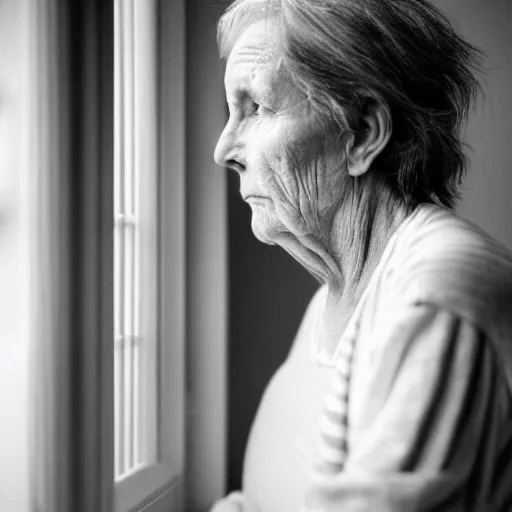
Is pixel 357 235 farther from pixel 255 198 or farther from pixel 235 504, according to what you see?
pixel 235 504

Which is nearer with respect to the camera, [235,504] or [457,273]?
[457,273]

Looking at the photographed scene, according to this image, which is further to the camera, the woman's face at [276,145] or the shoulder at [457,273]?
the woman's face at [276,145]

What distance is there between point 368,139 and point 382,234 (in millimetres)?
101

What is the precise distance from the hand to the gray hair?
1.99ft

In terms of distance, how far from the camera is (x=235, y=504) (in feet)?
3.57

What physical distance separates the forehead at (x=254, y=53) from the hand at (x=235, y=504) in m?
0.67

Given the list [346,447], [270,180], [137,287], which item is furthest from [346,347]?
[137,287]

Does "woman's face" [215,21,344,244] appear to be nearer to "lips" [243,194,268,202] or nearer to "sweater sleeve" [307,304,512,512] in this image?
"lips" [243,194,268,202]

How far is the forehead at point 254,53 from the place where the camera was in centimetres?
65

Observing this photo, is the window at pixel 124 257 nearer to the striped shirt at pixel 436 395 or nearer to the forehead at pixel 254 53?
the forehead at pixel 254 53

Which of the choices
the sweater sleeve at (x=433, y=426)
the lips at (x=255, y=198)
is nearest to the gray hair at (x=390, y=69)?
the lips at (x=255, y=198)

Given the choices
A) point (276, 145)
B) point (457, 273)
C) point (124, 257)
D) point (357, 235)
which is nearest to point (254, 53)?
point (276, 145)

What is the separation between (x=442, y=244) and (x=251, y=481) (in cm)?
64

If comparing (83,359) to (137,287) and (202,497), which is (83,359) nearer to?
(137,287)
